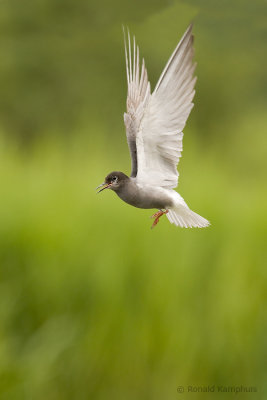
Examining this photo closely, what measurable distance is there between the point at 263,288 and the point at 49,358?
0.40m

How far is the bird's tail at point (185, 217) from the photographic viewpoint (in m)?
0.69

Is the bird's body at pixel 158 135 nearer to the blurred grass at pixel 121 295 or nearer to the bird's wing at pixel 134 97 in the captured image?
the bird's wing at pixel 134 97

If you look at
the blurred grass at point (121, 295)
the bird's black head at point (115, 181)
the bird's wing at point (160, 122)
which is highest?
the bird's wing at point (160, 122)

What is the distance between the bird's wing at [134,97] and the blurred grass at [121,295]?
Result: 0.31 m

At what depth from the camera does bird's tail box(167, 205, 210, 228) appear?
2.26 ft

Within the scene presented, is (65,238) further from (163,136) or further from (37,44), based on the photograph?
(37,44)

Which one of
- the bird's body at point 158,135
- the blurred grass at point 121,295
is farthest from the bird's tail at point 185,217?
the blurred grass at point 121,295

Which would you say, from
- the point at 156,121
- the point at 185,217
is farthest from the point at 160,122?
the point at 185,217

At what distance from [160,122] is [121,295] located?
0.46 metres

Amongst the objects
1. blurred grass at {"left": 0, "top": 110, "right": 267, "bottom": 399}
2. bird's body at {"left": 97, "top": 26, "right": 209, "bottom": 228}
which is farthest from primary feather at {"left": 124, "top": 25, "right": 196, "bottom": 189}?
blurred grass at {"left": 0, "top": 110, "right": 267, "bottom": 399}

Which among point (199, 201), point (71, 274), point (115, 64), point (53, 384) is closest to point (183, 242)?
point (199, 201)

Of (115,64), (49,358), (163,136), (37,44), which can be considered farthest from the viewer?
(37,44)

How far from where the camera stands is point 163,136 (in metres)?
0.73

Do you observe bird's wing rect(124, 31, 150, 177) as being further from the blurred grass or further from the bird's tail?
the blurred grass
